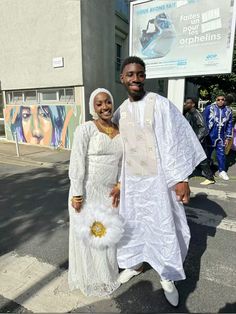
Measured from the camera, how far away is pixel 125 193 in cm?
230

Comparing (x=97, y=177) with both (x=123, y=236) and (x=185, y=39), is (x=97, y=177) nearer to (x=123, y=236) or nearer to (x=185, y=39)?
(x=123, y=236)

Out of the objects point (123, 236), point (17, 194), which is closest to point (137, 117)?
point (123, 236)

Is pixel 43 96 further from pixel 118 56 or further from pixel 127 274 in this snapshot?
pixel 127 274

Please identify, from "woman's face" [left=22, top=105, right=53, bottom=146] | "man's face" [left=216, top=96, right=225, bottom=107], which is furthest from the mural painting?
"man's face" [left=216, top=96, right=225, bottom=107]

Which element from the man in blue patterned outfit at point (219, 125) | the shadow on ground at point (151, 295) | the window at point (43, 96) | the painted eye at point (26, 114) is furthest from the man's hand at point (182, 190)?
the painted eye at point (26, 114)

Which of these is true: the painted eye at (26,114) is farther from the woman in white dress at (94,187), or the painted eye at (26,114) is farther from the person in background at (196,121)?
the woman in white dress at (94,187)

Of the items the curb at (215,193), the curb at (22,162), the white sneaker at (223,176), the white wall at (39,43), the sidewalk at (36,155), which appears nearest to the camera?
the curb at (215,193)

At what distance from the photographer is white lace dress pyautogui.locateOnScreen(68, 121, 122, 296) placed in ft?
6.65

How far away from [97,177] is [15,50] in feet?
36.3

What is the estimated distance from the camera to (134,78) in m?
2.09

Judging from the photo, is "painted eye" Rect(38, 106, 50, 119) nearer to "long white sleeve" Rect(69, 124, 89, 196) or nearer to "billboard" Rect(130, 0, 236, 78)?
"billboard" Rect(130, 0, 236, 78)

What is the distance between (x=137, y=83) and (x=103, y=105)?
0.34 m

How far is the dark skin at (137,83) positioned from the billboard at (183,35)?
16.3 feet

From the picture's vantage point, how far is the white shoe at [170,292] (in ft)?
7.13
